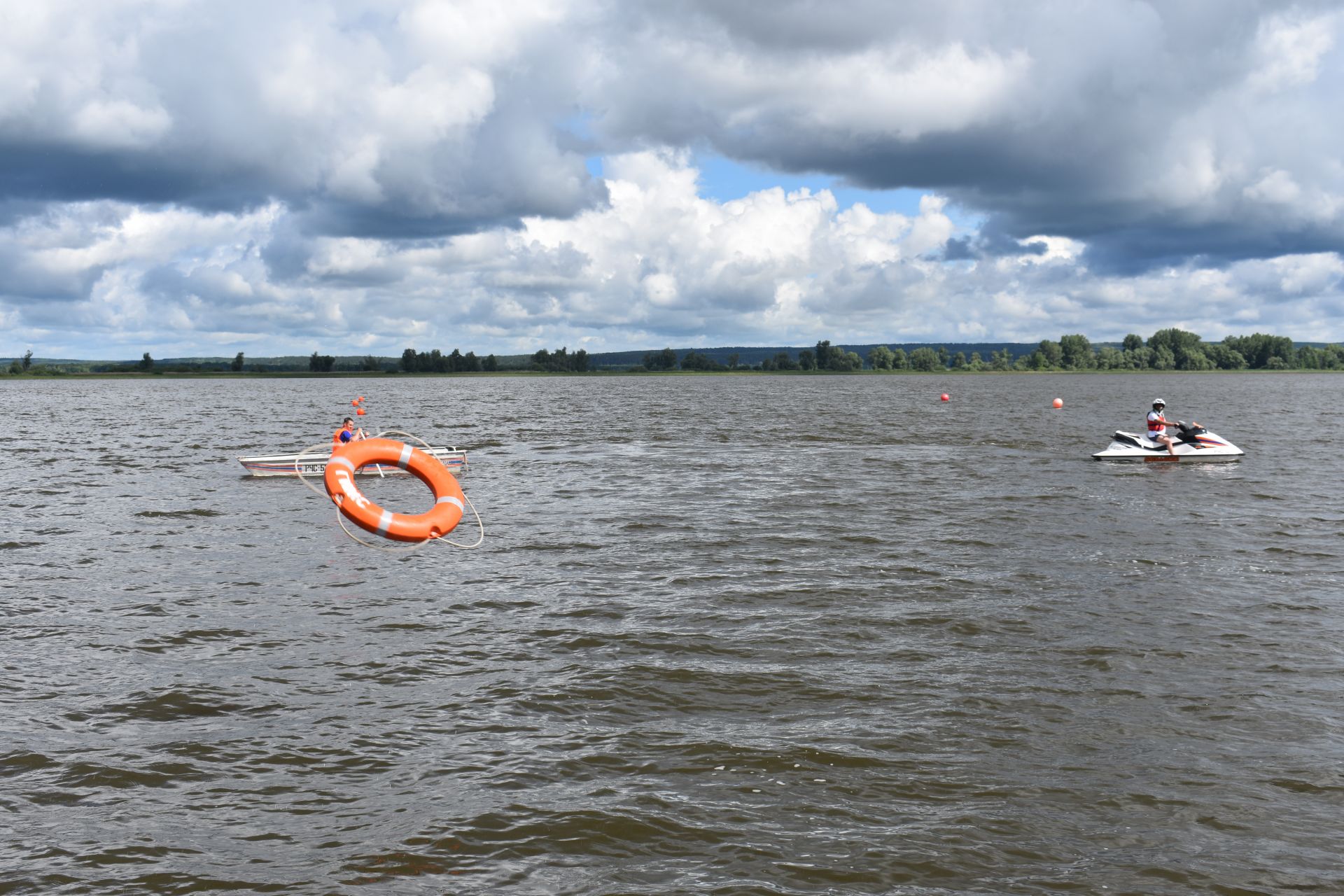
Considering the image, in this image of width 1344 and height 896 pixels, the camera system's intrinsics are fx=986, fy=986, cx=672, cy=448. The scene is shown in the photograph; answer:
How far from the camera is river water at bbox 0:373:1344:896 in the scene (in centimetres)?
816

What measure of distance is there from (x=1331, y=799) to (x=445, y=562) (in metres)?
15.4

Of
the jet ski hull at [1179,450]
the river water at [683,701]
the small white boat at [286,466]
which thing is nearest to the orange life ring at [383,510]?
the river water at [683,701]

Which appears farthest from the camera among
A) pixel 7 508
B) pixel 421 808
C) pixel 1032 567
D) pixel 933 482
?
pixel 933 482

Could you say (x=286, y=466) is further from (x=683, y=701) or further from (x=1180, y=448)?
(x=1180, y=448)

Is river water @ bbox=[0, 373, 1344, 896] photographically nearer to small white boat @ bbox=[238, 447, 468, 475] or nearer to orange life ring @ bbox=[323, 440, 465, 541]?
orange life ring @ bbox=[323, 440, 465, 541]

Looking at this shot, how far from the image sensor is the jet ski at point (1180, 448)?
37.5 metres

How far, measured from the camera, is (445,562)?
66.0 feet

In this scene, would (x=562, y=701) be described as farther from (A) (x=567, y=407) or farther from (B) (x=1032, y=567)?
(A) (x=567, y=407)

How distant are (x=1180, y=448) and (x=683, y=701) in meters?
32.4

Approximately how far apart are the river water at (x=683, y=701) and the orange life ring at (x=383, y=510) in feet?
4.49

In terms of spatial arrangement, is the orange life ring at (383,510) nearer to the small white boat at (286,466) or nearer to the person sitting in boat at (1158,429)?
the small white boat at (286,466)

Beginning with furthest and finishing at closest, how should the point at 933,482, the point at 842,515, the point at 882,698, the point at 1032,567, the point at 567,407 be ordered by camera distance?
the point at 567,407, the point at 933,482, the point at 842,515, the point at 1032,567, the point at 882,698

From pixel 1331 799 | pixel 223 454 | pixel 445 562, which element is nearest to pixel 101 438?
pixel 223 454

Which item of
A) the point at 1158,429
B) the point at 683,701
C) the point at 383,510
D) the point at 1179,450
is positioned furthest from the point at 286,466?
the point at 1179,450
